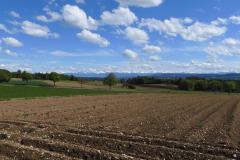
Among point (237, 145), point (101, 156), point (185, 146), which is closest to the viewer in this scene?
point (101, 156)

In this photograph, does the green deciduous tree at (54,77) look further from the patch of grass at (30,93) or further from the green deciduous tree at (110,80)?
the patch of grass at (30,93)

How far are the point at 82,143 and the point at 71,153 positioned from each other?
2473 mm

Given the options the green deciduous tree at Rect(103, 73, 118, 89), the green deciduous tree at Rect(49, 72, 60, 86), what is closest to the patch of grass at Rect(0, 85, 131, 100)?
the green deciduous tree at Rect(103, 73, 118, 89)

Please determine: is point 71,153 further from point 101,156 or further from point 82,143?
point 82,143

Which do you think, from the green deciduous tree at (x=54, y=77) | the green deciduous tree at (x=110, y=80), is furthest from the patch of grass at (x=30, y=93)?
the green deciduous tree at (x=54, y=77)

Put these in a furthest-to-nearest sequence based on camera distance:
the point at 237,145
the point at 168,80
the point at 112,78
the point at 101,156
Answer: the point at 168,80 < the point at 112,78 < the point at 237,145 < the point at 101,156

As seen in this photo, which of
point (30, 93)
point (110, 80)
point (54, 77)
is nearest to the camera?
point (30, 93)

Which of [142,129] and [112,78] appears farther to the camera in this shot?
[112,78]

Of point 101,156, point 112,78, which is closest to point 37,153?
point 101,156

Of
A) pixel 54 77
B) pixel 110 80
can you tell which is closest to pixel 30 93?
pixel 110 80

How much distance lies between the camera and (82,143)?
50.4ft

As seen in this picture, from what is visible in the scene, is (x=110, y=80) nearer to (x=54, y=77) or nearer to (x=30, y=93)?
(x=54, y=77)

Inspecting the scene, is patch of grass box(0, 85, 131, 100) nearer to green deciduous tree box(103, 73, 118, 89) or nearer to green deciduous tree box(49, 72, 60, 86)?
green deciduous tree box(103, 73, 118, 89)

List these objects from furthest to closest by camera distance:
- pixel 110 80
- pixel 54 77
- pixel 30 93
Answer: pixel 54 77 < pixel 110 80 < pixel 30 93
